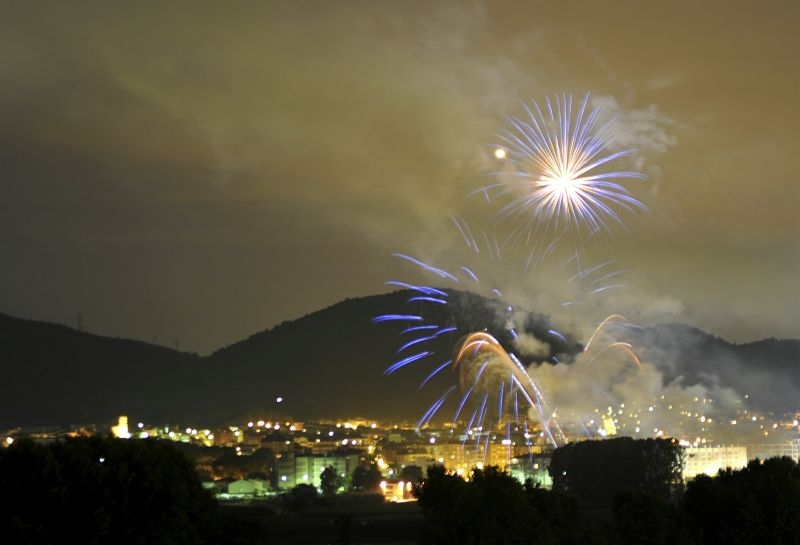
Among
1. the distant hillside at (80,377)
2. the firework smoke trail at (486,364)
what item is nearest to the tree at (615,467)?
the firework smoke trail at (486,364)

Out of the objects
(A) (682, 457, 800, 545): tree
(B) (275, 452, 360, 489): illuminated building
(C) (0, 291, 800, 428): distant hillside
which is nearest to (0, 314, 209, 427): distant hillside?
(C) (0, 291, 800, 428): distant hillside

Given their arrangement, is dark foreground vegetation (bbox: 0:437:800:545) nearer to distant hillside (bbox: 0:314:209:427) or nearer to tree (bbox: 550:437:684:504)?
tree (bbox: 550:437:684:504)

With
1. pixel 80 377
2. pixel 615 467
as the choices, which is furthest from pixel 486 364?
pixel 80 377

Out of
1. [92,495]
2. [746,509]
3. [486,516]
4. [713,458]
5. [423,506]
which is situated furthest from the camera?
[713,458]

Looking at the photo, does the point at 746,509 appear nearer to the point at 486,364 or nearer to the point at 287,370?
the point at 486,364

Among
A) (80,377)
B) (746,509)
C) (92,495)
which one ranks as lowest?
(746,509)

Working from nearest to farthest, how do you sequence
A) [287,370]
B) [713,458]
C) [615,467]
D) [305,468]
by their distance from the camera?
1. [615,467]
2. [713,458]
3. [305,468]
4. [287,370]

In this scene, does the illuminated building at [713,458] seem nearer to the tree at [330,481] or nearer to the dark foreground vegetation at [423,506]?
the tree at [330,481]
